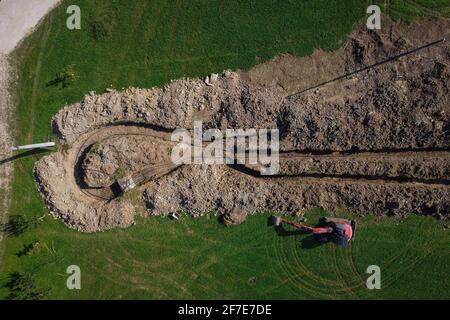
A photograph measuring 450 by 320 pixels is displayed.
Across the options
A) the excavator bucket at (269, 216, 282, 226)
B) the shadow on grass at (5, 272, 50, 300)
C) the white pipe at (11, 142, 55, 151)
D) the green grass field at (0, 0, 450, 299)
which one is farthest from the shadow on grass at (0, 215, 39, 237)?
the excavator bucket at (269, 216, 282, 226)

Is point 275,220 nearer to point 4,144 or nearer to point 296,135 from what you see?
point 296,135

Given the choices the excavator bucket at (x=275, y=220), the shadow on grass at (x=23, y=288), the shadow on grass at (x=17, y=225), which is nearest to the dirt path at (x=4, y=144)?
the shadow on grass at (x=17, y=225)

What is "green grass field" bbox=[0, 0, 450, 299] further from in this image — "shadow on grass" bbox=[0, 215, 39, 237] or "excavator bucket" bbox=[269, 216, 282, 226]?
"excavator bucket" bbox=[269, 216, 282, 226]

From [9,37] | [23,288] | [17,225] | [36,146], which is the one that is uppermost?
[9,37]

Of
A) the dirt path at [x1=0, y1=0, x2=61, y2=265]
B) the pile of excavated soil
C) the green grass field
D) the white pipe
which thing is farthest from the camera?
the dirt path at [x1=0, y1=0, x2=61, y2=265]

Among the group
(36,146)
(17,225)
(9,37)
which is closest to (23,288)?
(17,225)

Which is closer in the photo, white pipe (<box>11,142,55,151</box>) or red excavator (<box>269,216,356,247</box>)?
red excavator (<box>269,216,356,247</box>)

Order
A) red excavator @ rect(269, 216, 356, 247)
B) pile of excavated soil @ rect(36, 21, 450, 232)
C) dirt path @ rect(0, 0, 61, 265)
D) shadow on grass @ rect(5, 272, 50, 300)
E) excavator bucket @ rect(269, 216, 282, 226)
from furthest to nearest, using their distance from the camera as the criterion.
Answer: dirt path @ rect(0, 0, 61, 265) < shadow on grass @ rect(5, 272, 50, 300) < excavator bucket @ rect(269, 216, 282, 226) < red excavator @ rect(269, 216, 356, 247) < pile of excavated soil @ rect(36, 21, 450, 232)
